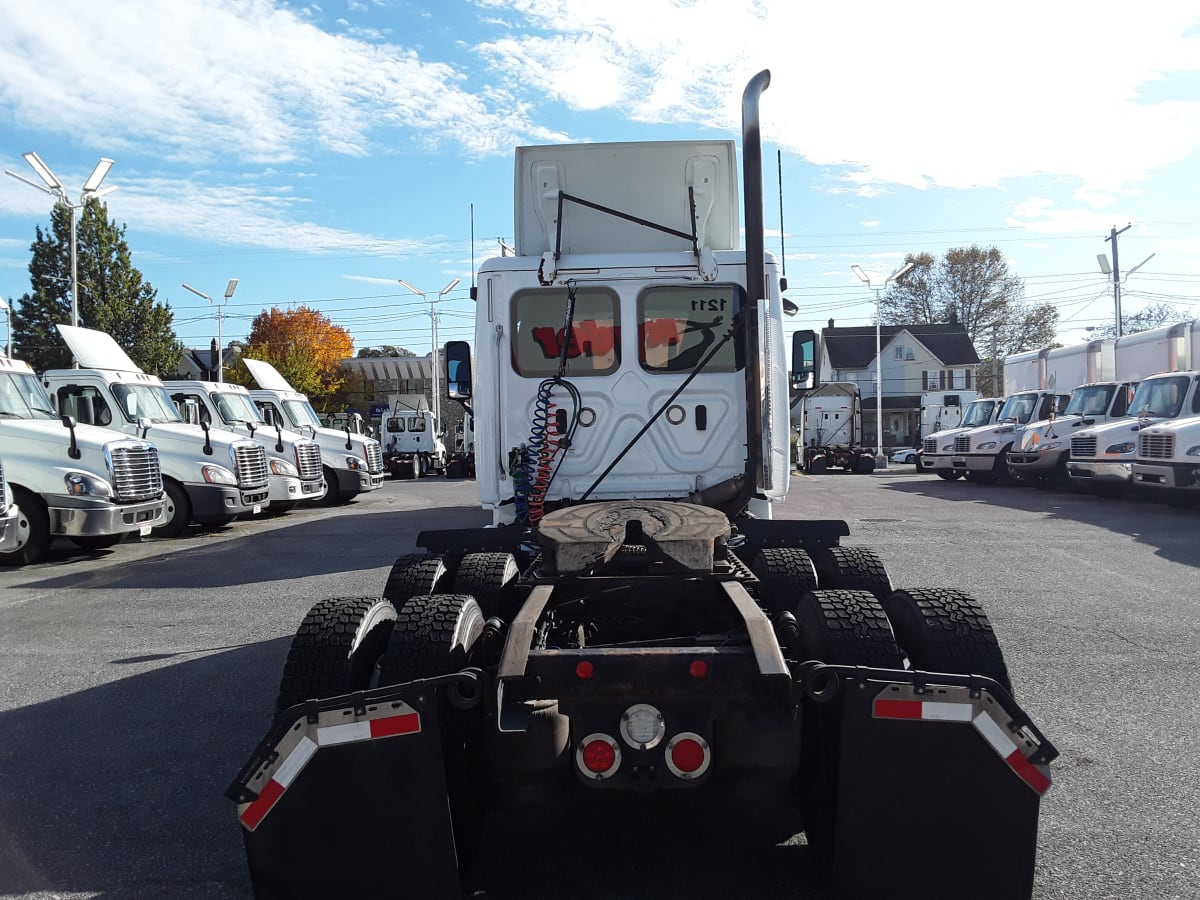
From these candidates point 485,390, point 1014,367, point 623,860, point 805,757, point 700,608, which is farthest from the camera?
point 1014,367

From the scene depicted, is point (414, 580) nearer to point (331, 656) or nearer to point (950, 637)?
point (331, 656)

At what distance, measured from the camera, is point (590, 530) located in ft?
13.7

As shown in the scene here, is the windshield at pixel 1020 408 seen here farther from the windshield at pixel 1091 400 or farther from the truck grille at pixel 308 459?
the truck grille at pixel 308 459

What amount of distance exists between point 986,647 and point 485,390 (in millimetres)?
3912

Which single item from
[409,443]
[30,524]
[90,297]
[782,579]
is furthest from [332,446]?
[90,297]

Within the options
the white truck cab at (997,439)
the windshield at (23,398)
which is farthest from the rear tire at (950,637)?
the white truck cab at (997,439)

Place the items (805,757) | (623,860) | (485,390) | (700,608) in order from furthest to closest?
(485,390) < (700,608) < (623,860) < (805,757)

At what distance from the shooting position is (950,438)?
26.2 metres

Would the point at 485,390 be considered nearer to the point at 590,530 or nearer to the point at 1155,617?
the point at 590,530

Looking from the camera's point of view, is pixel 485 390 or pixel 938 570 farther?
pixel 938 570

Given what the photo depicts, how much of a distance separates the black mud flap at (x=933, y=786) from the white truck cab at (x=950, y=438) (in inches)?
953

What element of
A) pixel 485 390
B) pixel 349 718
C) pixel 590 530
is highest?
pixel 485 390

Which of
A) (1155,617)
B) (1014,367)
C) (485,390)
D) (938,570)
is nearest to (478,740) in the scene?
(485,390)

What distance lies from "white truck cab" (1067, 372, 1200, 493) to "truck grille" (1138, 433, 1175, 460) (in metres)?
0.82
